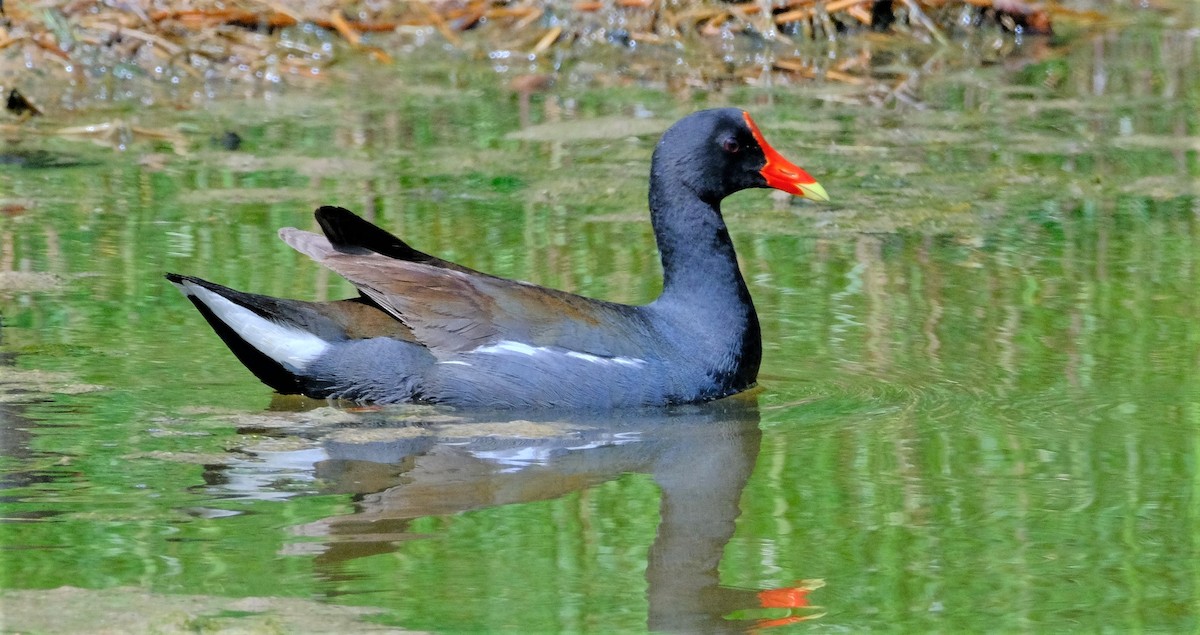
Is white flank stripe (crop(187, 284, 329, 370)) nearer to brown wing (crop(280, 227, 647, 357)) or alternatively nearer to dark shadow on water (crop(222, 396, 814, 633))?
brown wing (crop(280, 227, 647, 357))

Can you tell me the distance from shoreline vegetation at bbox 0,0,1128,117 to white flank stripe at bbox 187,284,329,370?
3.89 metres

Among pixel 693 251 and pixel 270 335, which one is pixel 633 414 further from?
pixel 270 335

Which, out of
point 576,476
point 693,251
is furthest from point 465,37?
point 576,476

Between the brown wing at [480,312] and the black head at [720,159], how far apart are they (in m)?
0.51

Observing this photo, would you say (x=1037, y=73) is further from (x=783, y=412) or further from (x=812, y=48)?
(x=783, y=412)

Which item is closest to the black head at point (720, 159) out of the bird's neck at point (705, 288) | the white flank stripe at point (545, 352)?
the bird's neck at point (705, 288)

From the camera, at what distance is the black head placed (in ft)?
16.7

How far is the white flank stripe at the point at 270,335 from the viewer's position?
4.75 metres

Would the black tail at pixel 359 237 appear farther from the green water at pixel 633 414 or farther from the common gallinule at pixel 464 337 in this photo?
the green water at pixel 633 414

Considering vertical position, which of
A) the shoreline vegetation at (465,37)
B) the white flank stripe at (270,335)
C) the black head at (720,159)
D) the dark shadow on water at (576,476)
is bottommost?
the dark shadow on water at (576,476)

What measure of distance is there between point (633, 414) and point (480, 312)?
0.46 metres

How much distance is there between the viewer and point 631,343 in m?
4.75

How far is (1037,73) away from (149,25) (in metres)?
4.36

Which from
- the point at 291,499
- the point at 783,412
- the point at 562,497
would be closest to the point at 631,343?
the point at 783,412
